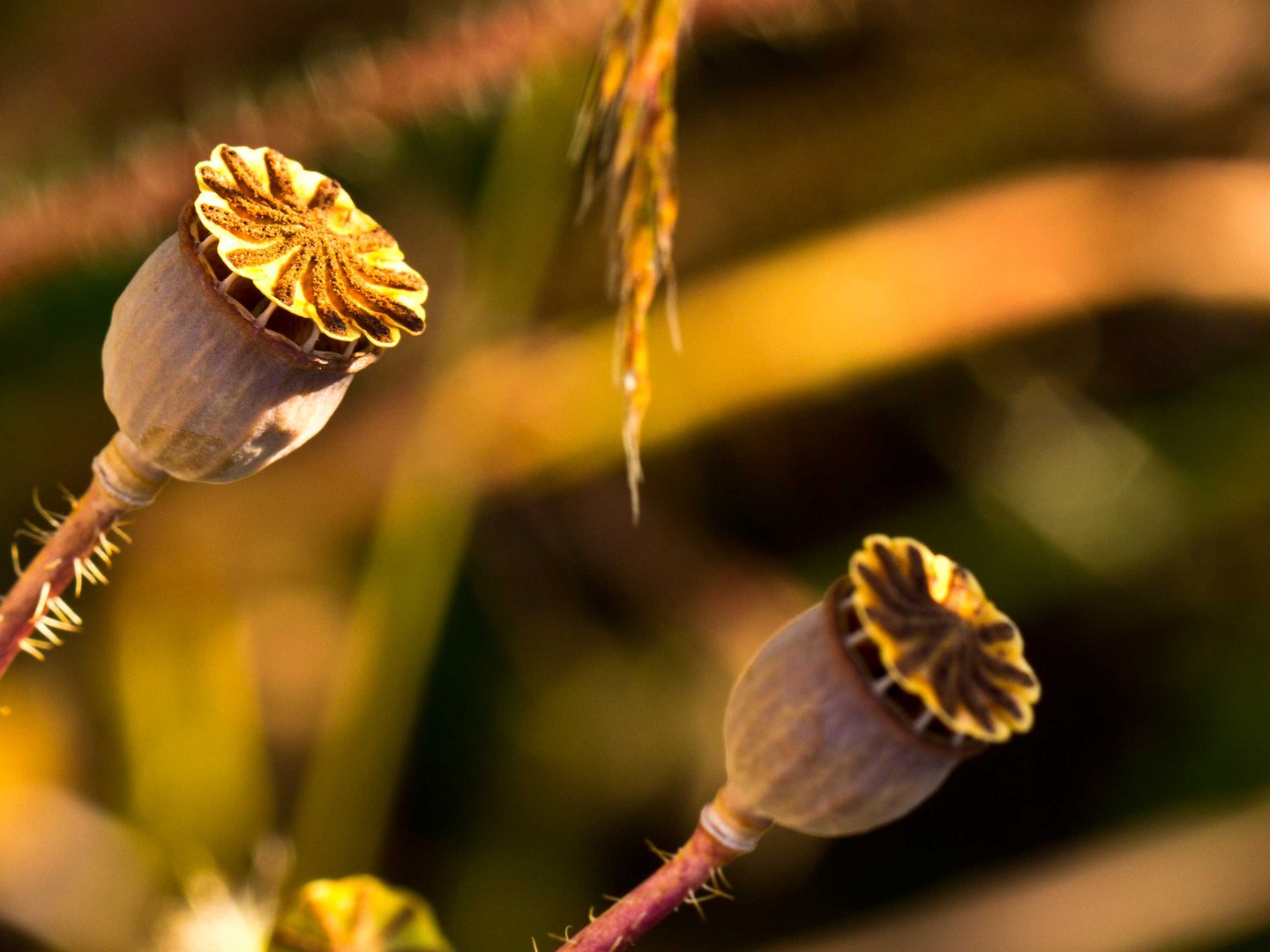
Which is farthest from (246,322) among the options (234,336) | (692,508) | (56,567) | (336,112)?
(692,508)

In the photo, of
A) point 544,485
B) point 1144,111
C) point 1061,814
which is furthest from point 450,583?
point 1144,111

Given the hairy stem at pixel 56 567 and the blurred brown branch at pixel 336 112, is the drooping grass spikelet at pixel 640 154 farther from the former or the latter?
the blurred brown branch at pixel 336 112

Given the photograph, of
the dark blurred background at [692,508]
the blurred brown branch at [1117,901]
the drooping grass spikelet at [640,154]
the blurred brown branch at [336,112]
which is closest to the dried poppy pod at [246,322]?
the drooping grass spikelet at [640,154]

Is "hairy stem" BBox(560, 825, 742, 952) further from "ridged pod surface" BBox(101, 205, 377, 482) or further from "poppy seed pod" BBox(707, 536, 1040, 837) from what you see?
"ridged pod surface" BBox(101, 205, 377, 482)

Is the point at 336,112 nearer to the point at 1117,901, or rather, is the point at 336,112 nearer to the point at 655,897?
the point at 655,897

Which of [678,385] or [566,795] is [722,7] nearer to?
[678,385]

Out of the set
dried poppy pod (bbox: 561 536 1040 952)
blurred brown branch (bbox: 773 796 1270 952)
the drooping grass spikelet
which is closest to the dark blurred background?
blurred brown branch (bbox: 773 796 1270 952)
